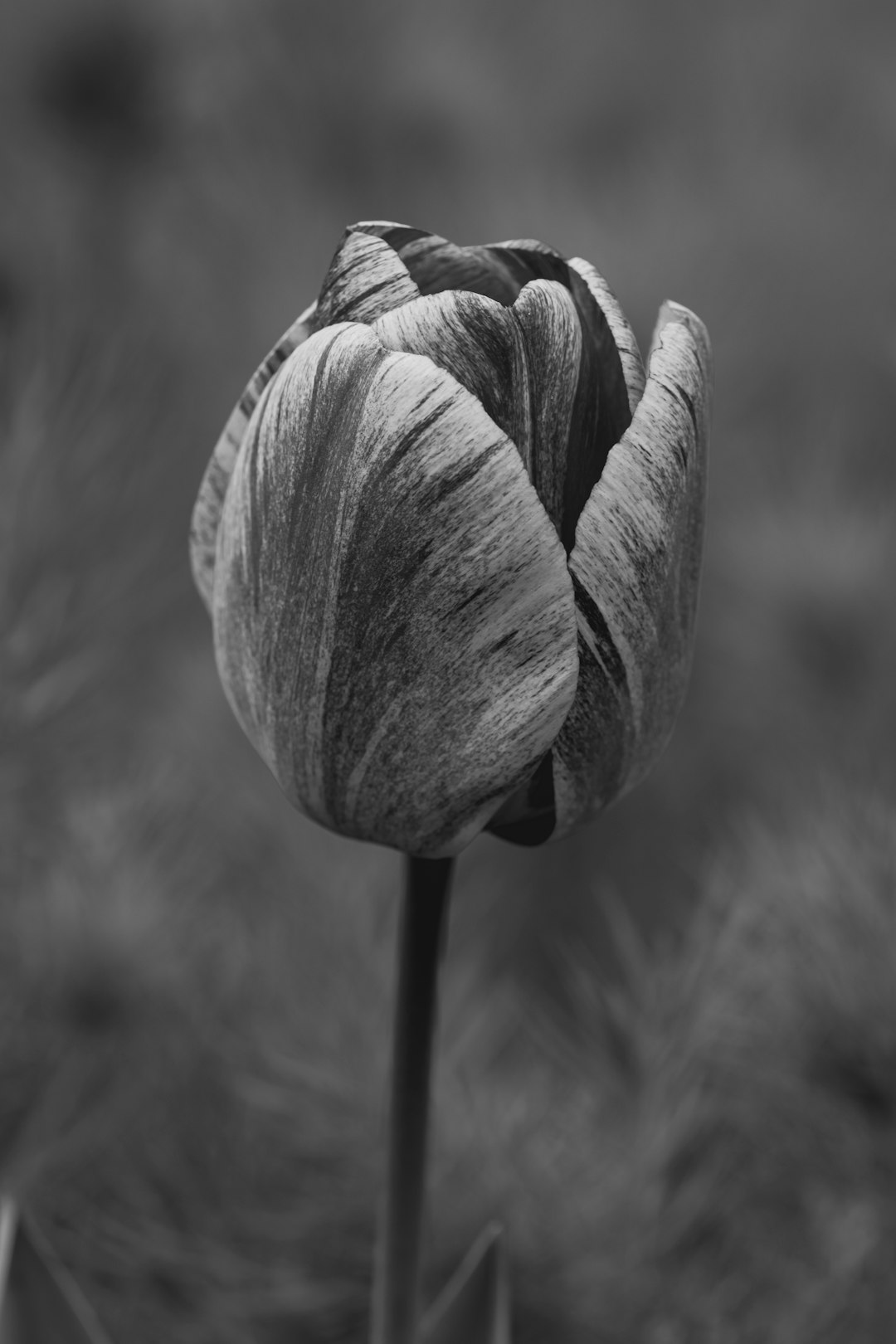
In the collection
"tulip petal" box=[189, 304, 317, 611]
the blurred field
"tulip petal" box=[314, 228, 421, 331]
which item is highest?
"tulip petal" box=[314, 228, 421, 331]

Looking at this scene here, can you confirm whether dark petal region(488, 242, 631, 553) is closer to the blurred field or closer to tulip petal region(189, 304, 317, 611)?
tulip petal region(189, 304, 317, 611)

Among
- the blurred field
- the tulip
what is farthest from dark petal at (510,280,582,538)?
the blurred field

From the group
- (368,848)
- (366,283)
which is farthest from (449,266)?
(368,848)

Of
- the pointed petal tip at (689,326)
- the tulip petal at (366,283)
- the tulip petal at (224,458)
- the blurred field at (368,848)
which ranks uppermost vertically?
the tulip petal at (366,283)

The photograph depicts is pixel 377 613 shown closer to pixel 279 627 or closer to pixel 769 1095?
pixel 279 627

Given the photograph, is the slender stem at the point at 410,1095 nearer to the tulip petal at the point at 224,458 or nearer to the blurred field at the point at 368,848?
the tulip petal at the point at 224,458

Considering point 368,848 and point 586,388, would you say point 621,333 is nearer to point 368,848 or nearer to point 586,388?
point 586,388

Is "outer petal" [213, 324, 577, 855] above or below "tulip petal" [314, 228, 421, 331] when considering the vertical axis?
below

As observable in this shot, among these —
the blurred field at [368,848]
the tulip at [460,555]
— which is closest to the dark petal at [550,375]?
the tulip at [460,555]
